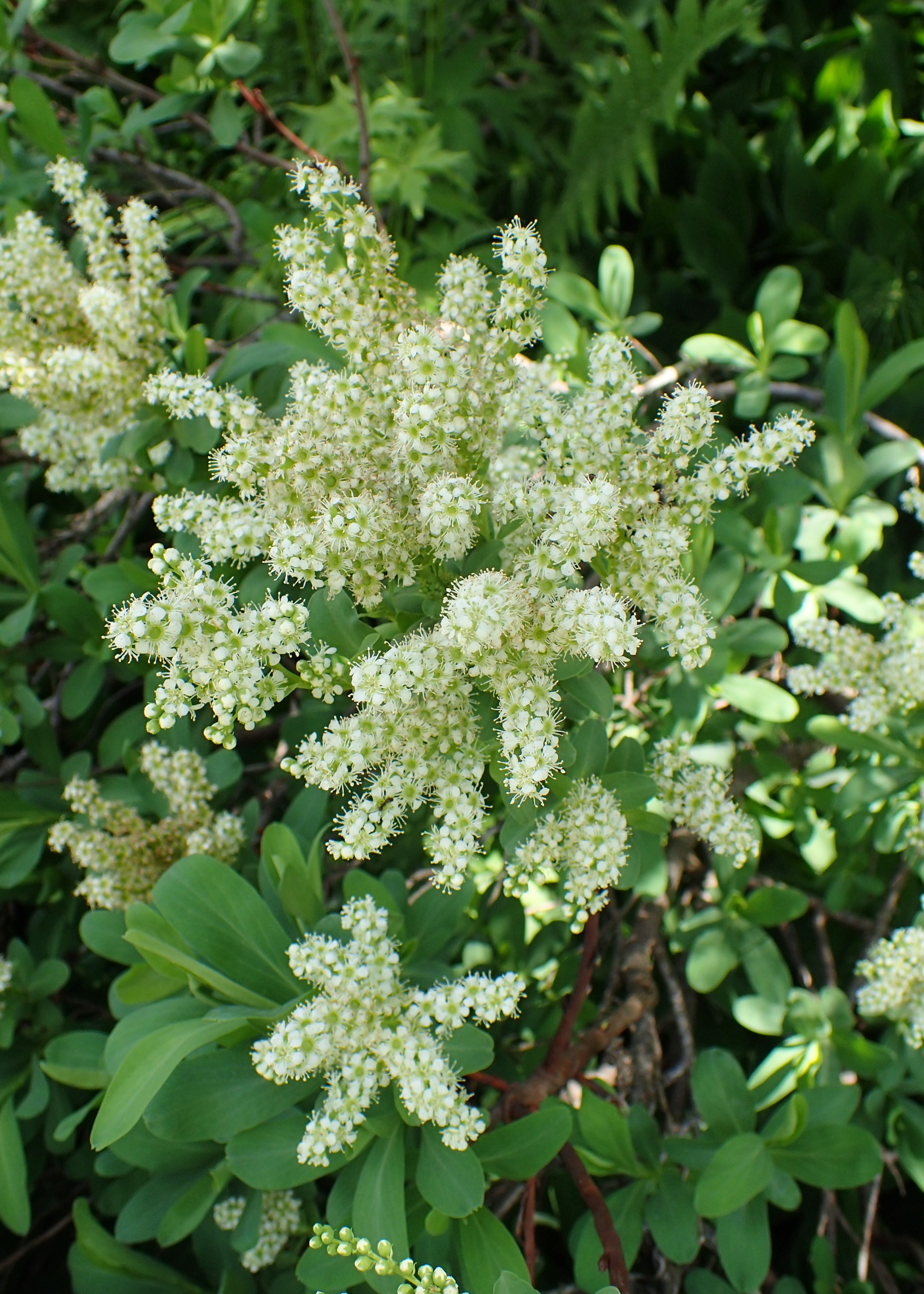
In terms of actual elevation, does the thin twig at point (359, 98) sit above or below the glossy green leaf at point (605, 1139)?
above

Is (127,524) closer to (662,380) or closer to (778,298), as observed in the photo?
(662,380)

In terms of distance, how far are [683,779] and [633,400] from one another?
0.57 meters

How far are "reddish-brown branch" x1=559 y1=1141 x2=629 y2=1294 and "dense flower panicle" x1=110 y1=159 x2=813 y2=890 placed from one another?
21.9 inches

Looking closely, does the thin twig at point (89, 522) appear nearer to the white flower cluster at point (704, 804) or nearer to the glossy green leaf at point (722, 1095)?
the white flower cluster at point (704, 804)

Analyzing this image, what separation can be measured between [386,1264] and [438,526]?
2.61ft

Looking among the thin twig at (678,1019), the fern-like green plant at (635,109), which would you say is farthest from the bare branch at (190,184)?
the thin twig at (678,1019)

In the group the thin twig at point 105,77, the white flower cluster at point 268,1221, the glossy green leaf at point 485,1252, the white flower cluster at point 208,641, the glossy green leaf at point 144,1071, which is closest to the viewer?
the white flower cluster at point 208,641

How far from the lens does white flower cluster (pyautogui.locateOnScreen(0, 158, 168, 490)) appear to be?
1535mm

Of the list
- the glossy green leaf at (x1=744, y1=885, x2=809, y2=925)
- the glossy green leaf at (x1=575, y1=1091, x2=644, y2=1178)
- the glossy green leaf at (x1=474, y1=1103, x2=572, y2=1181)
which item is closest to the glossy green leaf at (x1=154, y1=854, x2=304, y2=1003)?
the glossy green leaf at (x1=474, y1=1103, x2=572, y2=1181)

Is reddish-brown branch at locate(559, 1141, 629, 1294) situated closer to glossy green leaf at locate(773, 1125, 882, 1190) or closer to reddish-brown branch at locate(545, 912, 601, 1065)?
reddish-brown branch at locate(545, 912, 601, 1065)

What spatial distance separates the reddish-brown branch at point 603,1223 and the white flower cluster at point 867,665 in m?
0.81

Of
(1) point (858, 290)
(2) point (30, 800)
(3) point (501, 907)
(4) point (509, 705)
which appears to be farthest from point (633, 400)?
(1) point (858, 290)

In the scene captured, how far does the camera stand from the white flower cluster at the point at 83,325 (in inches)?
60.4

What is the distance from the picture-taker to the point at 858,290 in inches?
96.9
